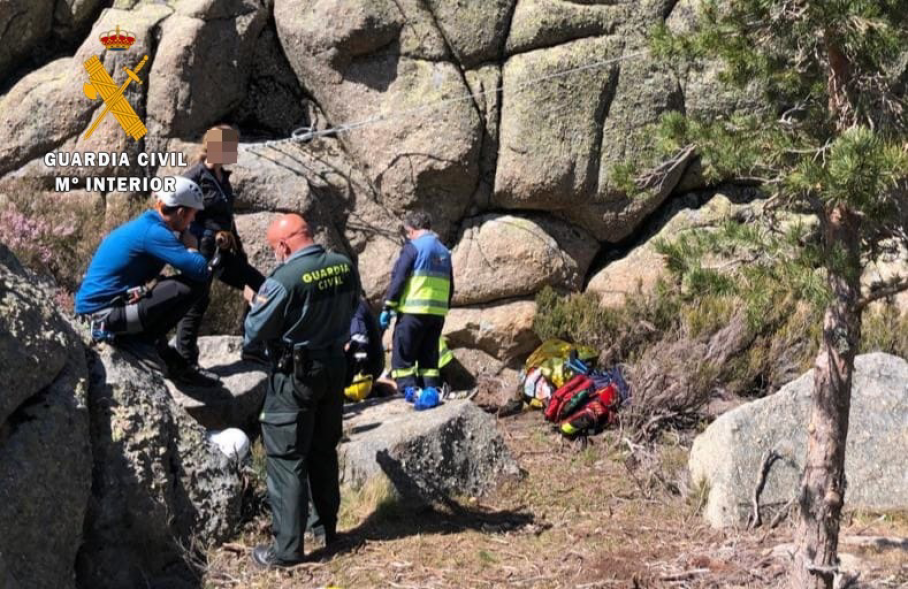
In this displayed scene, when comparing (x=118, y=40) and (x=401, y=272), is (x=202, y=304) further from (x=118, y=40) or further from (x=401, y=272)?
(x=118, y=40)

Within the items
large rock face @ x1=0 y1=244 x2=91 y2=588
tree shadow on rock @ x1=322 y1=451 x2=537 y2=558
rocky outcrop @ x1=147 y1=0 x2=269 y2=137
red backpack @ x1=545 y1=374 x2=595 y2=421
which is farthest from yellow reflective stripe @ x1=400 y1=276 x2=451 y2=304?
rocky outcrop @ x1=147 y1=0 x2=269 y2=137

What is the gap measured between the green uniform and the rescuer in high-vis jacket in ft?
9.94

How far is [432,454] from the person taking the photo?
7594 mm

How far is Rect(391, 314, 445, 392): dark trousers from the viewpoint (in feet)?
31.8

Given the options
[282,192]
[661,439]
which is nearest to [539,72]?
[282,192]

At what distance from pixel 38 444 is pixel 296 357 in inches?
58.1

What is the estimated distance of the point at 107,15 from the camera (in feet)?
40.2

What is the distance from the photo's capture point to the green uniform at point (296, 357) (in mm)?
6344

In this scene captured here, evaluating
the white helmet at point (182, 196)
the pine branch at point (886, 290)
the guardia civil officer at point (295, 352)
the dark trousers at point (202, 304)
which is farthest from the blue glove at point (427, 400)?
the pine branch at point (886, 290)

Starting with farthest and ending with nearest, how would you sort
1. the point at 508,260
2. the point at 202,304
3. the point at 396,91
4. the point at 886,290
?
the point at 396,91, the point at 508,260, the point at 202,304, the point at 886,290

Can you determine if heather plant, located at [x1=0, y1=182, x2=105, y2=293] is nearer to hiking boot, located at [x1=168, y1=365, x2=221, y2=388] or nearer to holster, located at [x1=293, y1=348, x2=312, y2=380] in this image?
hiking boot, located at [x1=168, y1=365, x2=221, y2=388]

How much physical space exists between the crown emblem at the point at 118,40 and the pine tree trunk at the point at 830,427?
28.6 ft

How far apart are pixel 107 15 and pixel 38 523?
7974mm

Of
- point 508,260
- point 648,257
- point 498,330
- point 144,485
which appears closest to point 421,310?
point 498,330
